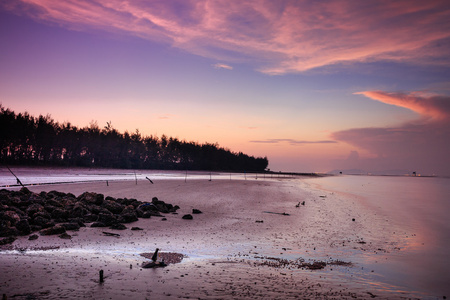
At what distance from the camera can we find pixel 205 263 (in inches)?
337

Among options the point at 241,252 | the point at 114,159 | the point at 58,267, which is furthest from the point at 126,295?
the point at 114,159

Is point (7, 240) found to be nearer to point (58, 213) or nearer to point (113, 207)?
point (58, 213)

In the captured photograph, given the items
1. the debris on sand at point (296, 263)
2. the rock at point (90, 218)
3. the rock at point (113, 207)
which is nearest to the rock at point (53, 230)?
the rock at point (90, 218)

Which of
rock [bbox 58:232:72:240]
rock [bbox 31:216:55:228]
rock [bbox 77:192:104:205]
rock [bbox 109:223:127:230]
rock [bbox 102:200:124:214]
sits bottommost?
rock [bbox 58:232:72:240]

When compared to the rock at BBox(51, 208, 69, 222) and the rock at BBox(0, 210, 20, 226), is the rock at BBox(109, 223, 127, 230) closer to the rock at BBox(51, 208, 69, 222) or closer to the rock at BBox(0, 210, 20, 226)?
the rock at BBox(51, 208, 69, 222)

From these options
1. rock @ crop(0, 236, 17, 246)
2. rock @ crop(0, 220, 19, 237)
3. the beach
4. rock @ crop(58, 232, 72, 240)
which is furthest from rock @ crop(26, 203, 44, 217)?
rock @ crop(0, 236, 17, 246)

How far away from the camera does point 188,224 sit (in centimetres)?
1442

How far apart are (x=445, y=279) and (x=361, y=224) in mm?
7732

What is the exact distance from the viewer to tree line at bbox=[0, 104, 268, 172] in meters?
70.9

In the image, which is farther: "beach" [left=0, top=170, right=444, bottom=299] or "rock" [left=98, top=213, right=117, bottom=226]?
"rock" [left=98, top=213, right=117, bottom=226]

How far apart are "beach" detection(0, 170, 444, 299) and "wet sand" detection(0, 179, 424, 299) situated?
22 mm

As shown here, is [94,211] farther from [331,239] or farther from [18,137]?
[18,137]

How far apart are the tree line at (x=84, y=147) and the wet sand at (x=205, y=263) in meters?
68.4

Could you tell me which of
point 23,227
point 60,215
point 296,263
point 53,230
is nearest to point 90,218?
point 60,215
